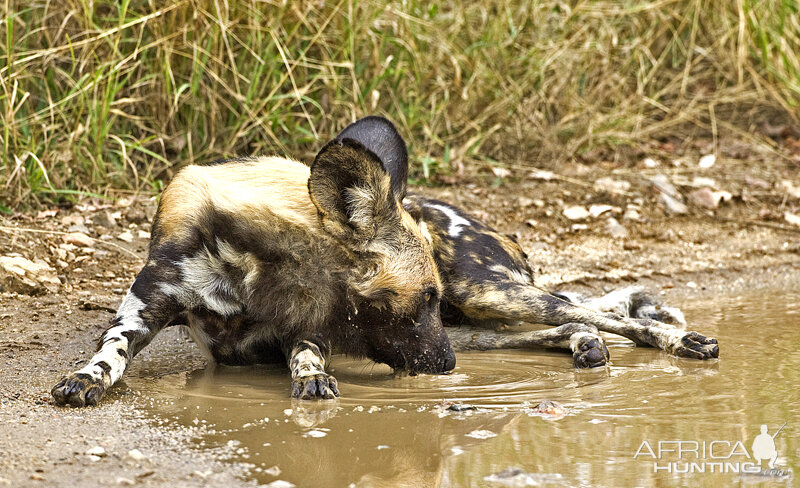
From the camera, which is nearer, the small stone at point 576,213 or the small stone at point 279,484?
the small stone at point 279,484

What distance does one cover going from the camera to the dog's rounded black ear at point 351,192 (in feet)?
8.98

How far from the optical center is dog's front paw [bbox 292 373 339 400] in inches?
104

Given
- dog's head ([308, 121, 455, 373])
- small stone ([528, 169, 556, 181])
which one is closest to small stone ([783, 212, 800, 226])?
small stone ([528, 169, 556, 181])

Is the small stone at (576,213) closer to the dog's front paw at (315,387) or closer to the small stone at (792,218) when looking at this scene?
the small stone at (792,218)

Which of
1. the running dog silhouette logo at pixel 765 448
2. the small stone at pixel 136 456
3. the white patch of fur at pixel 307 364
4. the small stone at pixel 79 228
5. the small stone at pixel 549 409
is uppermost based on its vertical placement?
the small stone at pixel 79 228

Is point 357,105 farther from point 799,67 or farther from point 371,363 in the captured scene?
point 799,67

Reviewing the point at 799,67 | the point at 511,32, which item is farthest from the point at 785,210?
the point at 511,32

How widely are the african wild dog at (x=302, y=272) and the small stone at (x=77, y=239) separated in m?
1.14

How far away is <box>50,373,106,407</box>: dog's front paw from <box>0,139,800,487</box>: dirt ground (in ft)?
0.13

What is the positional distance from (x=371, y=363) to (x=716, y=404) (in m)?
1.05

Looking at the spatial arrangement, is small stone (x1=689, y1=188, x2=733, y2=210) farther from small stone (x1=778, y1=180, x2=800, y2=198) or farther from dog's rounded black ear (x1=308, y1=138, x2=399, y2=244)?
dog's rounded black ear (x1=308, y1=138, x2=399, y2=244)

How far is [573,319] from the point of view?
11.2 ft

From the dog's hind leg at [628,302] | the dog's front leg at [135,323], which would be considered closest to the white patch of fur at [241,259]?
the dog's front leg at [135,323]

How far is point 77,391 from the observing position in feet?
8.32
